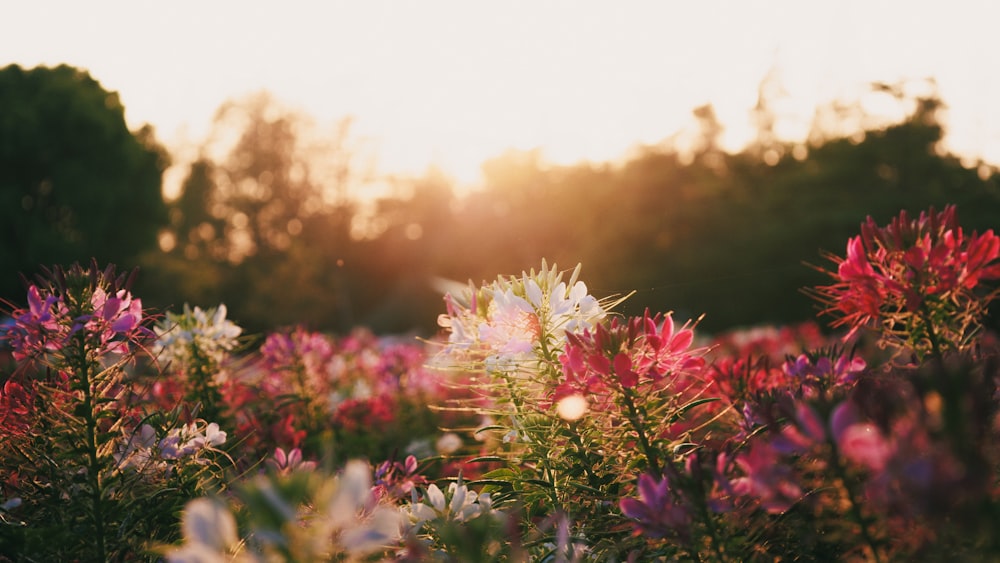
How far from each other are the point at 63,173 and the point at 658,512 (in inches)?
1062

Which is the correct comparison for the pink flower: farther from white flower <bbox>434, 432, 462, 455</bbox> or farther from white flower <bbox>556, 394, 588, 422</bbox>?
white flower <bbox>434, 432, 462, 455</bbox>

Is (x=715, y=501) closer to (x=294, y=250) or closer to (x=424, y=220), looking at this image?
(x=294, y=250)

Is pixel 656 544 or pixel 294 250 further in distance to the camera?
pixel 294 250

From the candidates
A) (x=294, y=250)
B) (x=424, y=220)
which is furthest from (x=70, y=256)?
(x=424, y=220)

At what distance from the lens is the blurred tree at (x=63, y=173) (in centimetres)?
2192

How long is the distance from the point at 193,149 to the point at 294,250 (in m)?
10.4

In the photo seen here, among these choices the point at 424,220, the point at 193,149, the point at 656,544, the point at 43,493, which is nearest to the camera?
the point at 656,544

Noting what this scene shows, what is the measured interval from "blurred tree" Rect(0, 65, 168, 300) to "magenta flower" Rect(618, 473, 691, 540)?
2450 cm

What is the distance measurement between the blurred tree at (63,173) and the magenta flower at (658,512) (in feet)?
80.4

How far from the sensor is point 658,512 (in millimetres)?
1170

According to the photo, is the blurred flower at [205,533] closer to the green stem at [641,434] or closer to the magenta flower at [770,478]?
the magenta flower at [770,478]

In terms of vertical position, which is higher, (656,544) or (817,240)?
(817,240)

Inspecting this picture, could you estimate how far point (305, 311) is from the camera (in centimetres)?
3117

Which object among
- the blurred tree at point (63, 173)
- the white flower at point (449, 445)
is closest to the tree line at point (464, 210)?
the blurred tree at point (63, 173)
